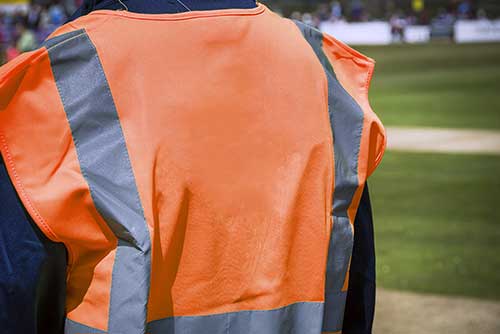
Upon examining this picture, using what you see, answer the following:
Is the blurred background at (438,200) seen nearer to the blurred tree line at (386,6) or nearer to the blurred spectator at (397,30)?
the blurred spectator at (397,30)

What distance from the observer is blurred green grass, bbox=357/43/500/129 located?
55.8 feet

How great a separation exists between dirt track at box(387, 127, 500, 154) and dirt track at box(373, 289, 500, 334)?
694cm

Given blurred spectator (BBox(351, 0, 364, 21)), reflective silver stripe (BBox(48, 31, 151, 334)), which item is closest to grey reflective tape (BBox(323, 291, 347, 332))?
reflective silver stripe (BBox(48, 31, 151, 334))

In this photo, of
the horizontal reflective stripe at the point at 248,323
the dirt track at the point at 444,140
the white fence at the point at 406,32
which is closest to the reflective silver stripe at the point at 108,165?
the horizontal reflective stripe at the point at 248,323

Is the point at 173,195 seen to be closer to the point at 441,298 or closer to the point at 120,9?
the point at 120,9

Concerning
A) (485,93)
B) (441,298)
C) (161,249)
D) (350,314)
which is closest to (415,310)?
(441,298)

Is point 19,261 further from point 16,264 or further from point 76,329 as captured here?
point 76,329

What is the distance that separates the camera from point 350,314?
6.81ft

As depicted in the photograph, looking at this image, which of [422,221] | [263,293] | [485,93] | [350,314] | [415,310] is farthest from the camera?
[485,93]

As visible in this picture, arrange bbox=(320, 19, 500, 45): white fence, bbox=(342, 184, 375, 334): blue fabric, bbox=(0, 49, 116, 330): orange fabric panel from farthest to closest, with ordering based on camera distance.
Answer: bbox=(320, 19, 500, 45): white fence, bbox=(342, 184, 375, 334): blue fabric, bbox=(0, 49, 116, 330): orange fabric panel

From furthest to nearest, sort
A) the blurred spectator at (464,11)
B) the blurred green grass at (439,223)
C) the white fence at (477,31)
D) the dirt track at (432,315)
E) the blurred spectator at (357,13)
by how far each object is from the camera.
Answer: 1. the blurred spectator at (357,13)
2. the blurred spectator at (464,11)
3. the white fence at (477,31)
4. the blurred green grass at (439,223)
5. the dirt track at (432,315)

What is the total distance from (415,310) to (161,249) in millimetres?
4557

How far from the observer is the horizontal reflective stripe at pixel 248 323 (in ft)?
5.70

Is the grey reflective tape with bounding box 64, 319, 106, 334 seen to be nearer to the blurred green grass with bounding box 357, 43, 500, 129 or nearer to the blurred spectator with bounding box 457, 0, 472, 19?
the blurred green grass with bounding box 357, 43, 500, 129
